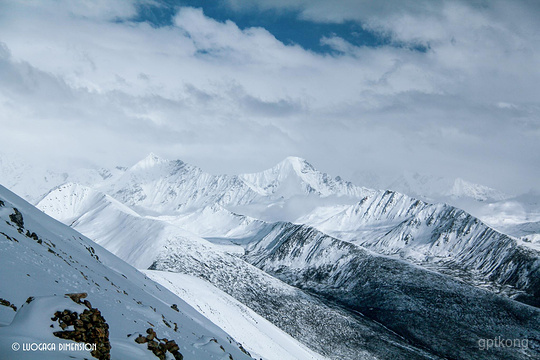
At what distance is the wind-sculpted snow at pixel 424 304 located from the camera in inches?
3248

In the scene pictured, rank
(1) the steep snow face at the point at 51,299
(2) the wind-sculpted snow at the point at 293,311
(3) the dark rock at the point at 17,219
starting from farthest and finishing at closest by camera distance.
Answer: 1. (2) the wind-sculpted snow at the point at 293,311
2. (3) the dark rock at the point at 17,219
3. (1) the steep snow face at the point at 51,299

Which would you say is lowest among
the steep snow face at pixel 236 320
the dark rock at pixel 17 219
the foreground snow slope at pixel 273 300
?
the foreground snow slope at pixel 273 300

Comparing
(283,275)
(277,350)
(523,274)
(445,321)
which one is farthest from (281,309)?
(523,274)

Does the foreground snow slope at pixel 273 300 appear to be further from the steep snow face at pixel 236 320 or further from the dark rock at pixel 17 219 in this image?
the dark rock at pixel 17 219

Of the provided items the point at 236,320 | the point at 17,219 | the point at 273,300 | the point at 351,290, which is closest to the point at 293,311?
the point at 273,300

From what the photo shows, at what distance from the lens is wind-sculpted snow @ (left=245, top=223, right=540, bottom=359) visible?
271 ft

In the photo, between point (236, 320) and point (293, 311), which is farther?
point (293, 311)

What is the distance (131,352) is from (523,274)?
152658mm

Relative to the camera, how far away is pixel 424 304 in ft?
326

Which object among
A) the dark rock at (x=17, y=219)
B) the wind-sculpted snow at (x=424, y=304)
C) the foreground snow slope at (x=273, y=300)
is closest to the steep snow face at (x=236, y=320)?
the foreground snow slope at (x=273, y=300)

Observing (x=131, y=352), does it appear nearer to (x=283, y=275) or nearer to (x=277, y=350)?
(x=277, y=350)

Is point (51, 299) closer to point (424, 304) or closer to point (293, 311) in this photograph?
point (293, 311)

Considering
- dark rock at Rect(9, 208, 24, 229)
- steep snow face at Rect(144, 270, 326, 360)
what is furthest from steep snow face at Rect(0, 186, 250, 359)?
steep snow face at Rect(144, 270, 326, 360)

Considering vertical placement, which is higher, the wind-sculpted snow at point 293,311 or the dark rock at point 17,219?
the dark rock at point 17,219
